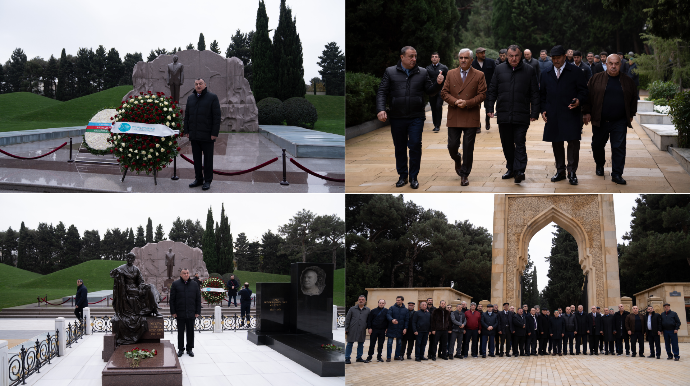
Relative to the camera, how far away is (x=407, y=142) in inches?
309

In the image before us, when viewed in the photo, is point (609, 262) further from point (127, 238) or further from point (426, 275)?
point (127, 238)

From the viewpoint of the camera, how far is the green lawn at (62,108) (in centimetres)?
3003

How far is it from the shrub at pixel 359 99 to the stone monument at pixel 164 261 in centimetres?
1295

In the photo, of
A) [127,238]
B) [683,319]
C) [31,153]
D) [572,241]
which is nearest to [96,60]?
[127,238]

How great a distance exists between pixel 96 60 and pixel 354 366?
111 ft

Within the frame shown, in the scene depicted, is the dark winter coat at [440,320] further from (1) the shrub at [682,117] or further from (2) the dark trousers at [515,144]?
(1) the shrub at [682,117]

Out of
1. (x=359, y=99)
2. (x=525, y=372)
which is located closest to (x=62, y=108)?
(x=359, y=99)

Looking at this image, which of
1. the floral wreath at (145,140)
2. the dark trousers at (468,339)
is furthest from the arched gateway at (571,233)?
the floral wreath at (145,140)

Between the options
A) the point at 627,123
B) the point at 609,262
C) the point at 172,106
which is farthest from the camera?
the point at 609,262

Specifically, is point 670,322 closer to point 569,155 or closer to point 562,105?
point 569,155

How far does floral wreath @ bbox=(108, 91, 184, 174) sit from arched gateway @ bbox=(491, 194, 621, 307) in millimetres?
9861

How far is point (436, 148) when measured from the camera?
1087 cm

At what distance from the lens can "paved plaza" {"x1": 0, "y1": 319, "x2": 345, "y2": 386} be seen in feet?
22.8

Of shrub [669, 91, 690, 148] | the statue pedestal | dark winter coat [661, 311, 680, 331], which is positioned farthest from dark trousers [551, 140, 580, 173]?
the statue pedestal
